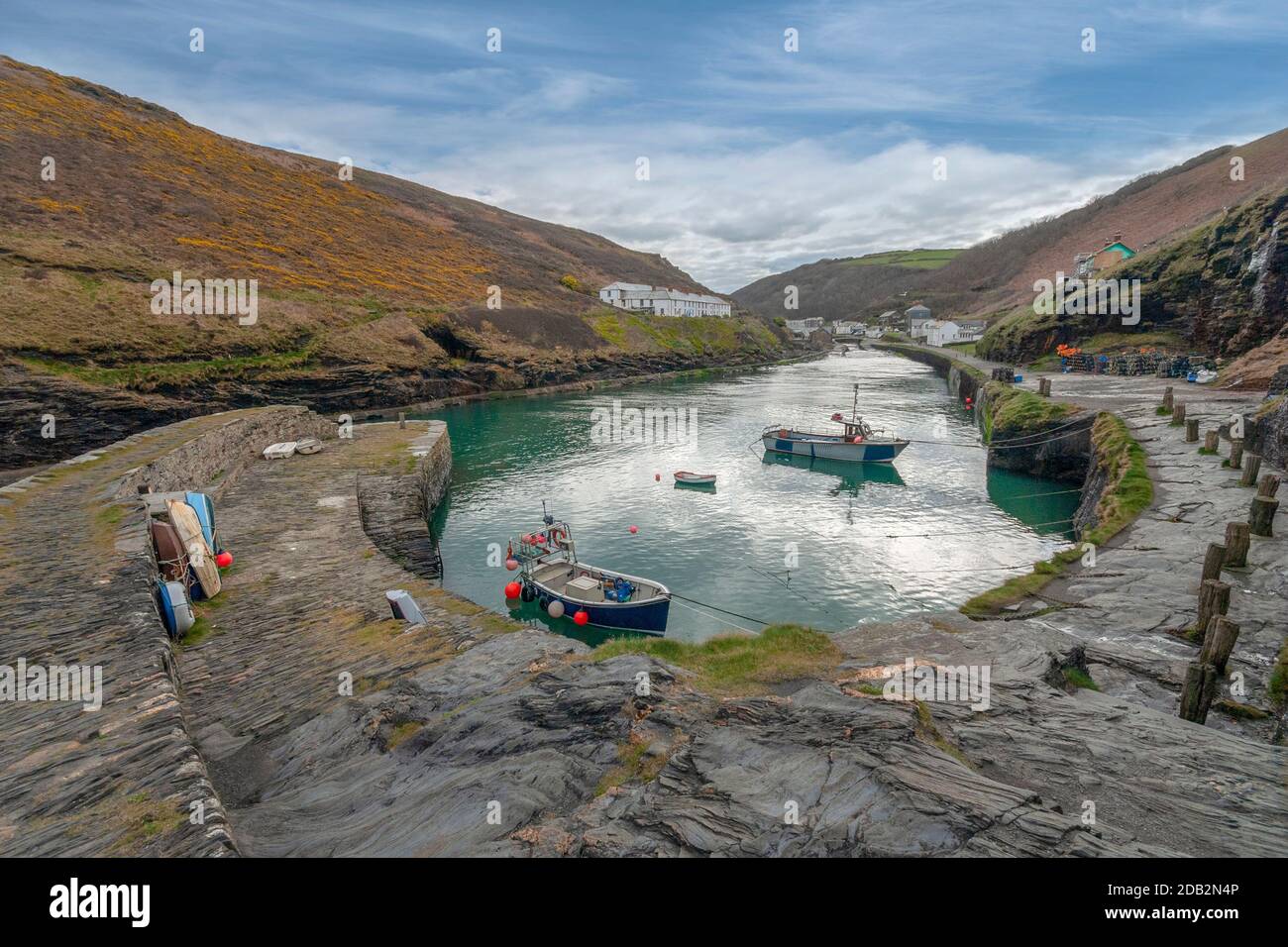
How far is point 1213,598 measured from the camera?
1389cm

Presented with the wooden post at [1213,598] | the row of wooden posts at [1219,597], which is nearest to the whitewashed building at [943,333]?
the row of wooden posts at [1219,597]

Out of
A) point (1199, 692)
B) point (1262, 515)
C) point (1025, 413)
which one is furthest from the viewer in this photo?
point (1025, 413)

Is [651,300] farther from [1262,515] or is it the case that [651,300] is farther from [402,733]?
[402,733]

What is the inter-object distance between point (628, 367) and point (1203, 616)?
101m

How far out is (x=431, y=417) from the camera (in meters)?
71.8

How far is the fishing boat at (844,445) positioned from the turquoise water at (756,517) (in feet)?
3.25

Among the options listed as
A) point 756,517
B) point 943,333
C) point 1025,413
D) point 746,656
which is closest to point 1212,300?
point 1025,413

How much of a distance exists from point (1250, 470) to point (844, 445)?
26787 mm

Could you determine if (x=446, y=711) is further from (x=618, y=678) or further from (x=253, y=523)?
(x=253, y=523)

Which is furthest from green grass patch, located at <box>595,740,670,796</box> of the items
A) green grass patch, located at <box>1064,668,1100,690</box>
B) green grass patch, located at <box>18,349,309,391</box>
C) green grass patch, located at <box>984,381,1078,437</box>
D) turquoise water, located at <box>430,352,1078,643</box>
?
green grass patch, located at <box>18,349,309,391</box>

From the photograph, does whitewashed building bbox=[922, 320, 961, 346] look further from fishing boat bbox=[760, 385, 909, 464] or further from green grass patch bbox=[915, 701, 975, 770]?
green grass patch bbox=[915, 701, 975, 770]
